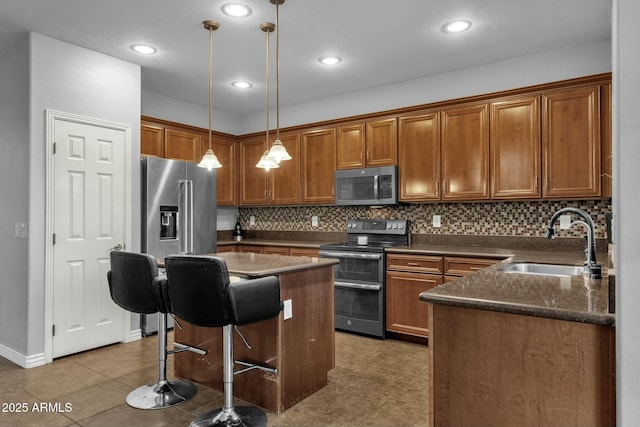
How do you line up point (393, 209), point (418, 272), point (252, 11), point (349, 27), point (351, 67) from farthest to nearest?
point (393, 209), point (351, 67), point (418, 272), point (349, 27), point (252, 11)

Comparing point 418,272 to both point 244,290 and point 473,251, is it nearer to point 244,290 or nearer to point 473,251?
point 473,251

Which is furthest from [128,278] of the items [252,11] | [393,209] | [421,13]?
[393,209]

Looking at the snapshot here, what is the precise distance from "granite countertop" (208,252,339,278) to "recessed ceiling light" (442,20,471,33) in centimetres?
203

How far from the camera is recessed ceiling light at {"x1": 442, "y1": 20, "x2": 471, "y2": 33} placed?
3192 millimetres

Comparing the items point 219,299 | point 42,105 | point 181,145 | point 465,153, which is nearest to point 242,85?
point 181,145

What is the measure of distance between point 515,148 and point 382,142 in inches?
52.7

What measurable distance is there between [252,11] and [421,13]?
1231mm

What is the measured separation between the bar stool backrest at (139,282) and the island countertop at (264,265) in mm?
404

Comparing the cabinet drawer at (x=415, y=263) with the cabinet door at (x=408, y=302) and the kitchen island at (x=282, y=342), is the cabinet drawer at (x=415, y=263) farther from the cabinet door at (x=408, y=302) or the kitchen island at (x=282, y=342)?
the kitchen island at (x=282, y=342)

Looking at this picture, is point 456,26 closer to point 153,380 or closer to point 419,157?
point 419,157

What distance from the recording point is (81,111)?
3588 mm

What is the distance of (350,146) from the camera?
4.77m

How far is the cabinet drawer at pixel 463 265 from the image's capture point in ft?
11.7

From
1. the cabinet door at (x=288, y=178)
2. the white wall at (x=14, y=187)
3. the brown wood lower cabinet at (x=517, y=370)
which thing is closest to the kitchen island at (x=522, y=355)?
the brown wood lower cabinet at (x=517, y=370)
